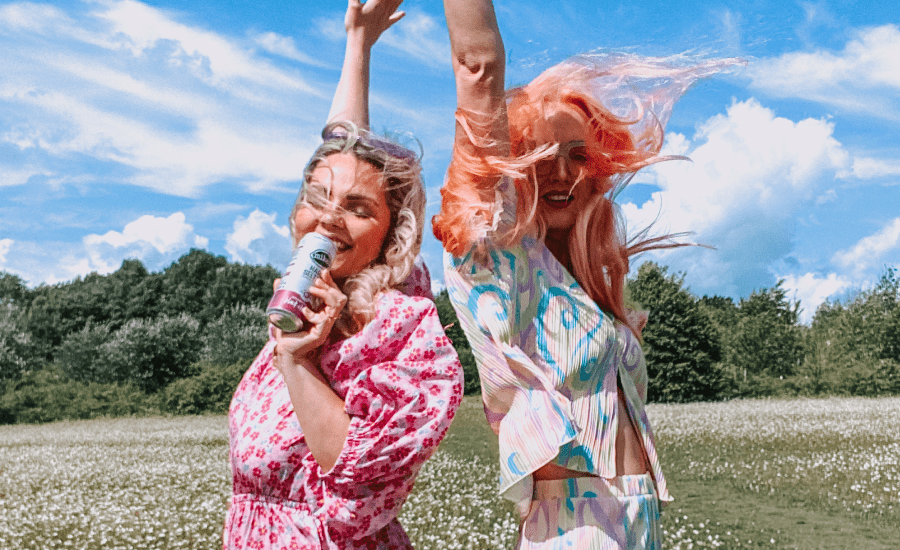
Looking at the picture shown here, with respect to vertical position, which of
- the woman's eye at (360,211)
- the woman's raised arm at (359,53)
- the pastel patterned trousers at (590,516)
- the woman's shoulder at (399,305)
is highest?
the woman's raised arm at (359,53)

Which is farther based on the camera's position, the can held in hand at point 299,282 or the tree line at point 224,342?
the tree line at point 224,342

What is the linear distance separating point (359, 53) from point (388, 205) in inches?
38.3

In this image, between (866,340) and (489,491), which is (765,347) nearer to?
(866,340)

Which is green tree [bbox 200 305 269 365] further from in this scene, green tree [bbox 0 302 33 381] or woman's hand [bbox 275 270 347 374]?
woman's hand [bbox 275 270 347 374]

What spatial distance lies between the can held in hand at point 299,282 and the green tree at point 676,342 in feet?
94.0

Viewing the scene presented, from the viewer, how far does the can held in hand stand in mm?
2191

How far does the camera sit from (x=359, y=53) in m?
3.20

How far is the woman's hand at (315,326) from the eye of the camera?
2.27 m

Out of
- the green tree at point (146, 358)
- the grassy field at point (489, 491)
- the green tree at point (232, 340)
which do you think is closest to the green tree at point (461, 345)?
the grassy field at point (489, 491)

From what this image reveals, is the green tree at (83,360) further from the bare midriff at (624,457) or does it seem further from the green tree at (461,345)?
the bare midriff at (624,457)

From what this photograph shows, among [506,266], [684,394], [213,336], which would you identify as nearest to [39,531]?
[506,266]

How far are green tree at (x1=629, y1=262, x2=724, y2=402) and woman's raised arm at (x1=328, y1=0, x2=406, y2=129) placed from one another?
1089 inches

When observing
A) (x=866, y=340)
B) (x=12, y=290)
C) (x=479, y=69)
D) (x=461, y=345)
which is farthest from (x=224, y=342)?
(x=479, y=69)

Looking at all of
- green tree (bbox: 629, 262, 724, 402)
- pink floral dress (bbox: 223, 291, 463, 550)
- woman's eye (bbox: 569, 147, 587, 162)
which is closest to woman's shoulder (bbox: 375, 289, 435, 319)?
pink floral dress (bbox: 223, 291, 463, 550)
